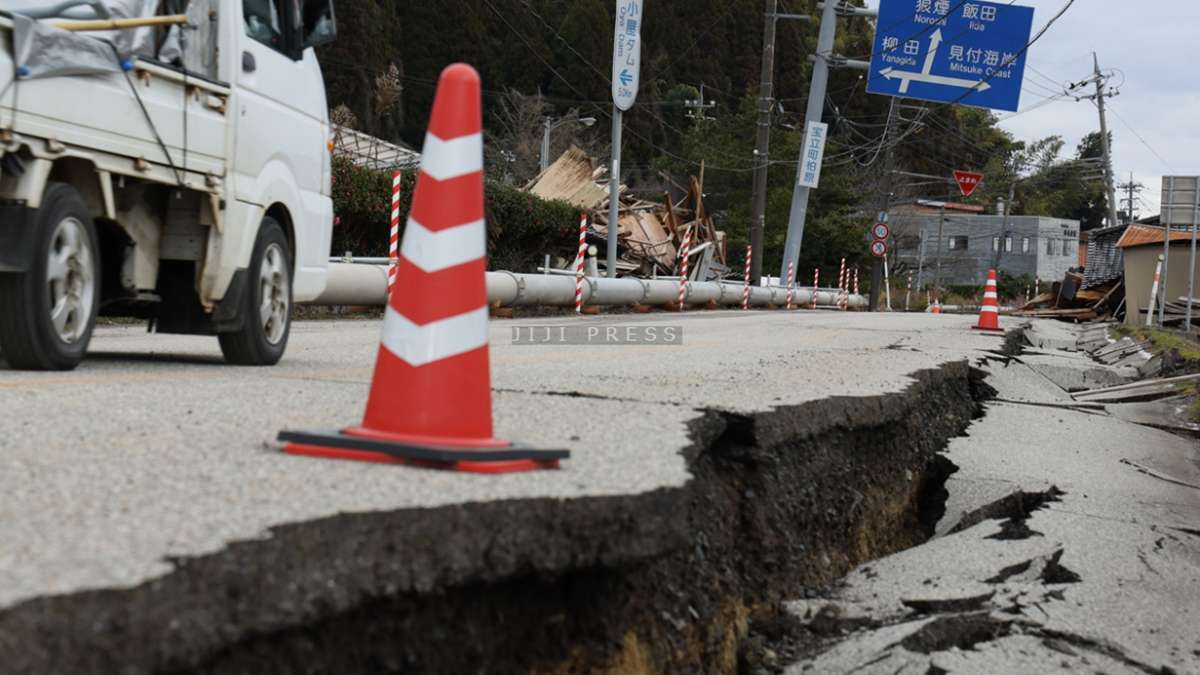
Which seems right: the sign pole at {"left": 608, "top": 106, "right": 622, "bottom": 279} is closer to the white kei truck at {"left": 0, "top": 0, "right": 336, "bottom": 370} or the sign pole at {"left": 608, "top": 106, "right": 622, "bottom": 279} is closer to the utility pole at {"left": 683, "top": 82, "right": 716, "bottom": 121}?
the white kei truck at {"left": 0, "top": 0, "right": 336, "bottom": 370}

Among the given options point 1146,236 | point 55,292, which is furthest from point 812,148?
point 55,292

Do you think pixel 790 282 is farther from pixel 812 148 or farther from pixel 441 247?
pixel 441 247

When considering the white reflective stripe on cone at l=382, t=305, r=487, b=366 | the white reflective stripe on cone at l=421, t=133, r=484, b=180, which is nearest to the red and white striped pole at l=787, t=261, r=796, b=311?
the white reflective stripe on cone at l=421, t=133, r=484, b=180

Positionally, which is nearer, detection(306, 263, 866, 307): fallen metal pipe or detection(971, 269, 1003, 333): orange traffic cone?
detection(306, 263, 866, 307): fallen metal pipe

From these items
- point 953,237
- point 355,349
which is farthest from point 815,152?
point 953,237

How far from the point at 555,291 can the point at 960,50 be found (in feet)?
44.8

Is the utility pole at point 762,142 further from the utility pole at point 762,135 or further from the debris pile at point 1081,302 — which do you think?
the debris pile at point 1081,302

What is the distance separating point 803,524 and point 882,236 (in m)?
31.7

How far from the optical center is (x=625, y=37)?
23.8 metres

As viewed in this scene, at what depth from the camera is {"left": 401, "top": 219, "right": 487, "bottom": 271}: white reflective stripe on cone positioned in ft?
12.4

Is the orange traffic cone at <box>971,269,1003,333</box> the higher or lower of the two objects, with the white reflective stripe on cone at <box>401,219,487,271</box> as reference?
lower

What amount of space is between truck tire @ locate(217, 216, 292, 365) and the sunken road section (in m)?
2.99

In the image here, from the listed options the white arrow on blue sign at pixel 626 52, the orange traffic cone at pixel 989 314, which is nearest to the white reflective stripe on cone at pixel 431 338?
the orange traffic cone at pixel 989 314

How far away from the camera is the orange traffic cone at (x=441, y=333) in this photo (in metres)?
3.54
